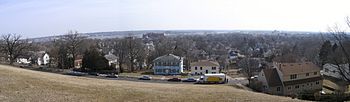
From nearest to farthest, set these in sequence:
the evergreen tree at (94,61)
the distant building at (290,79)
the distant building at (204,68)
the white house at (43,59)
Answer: the distant building at (290,79) → the evergreen tree at (94,61) → the distant building at (204,68) → the white house at (43,59)

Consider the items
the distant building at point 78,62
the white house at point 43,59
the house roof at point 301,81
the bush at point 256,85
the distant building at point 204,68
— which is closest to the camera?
the bush at point 256,85

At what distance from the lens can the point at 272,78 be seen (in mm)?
48438

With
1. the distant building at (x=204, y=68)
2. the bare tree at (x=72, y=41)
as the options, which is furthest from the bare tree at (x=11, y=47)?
the distant building at (x=204, y=68)

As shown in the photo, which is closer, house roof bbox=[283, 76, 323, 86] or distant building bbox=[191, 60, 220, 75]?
house roof bbox=[283, 76, 323, 86]

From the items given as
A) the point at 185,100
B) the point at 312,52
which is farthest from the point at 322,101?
the point at 312,52

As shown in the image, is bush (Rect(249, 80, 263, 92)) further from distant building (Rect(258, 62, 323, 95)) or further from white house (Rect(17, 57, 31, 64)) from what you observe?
white house (Rect(17, 57, 31, 64))

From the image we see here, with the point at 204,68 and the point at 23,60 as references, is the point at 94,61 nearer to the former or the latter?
the point at 204,68

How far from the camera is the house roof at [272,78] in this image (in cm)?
4775

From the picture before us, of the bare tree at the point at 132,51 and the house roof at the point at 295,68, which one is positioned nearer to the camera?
the house roof at the point at 295,68

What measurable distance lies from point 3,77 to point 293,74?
3615 centimetres

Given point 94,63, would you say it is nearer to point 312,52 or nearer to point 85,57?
point 85,57

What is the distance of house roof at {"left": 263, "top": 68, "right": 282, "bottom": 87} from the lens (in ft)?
157

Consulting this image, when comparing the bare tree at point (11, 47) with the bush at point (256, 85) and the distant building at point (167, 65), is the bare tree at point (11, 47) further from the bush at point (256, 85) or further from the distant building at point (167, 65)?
the bush at point (256, 85)

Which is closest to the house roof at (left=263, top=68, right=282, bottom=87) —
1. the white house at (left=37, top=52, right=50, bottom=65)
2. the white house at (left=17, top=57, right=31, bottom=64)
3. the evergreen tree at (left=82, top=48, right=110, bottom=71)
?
the evergreen tree at (left=82, top=48, right=110, bottom=71)
